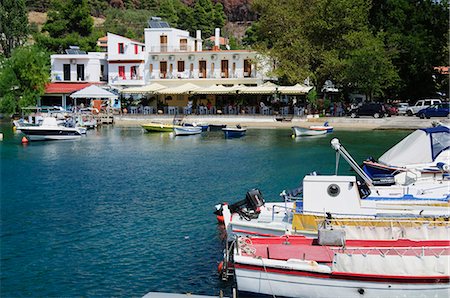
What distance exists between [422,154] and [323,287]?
1277 centimetres

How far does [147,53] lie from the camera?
76188 mm

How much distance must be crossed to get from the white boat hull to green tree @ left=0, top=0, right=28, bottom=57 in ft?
281

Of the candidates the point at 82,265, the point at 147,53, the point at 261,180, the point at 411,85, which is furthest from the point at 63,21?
the point at 82,265

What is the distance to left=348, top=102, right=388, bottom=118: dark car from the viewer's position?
62156mm

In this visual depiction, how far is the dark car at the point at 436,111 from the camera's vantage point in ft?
193

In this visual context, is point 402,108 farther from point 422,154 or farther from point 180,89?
point 422,154

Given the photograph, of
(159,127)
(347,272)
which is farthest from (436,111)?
(347,272)

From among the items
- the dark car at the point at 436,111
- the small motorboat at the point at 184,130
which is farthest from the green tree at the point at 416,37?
the small motorboat at the point at 184,130

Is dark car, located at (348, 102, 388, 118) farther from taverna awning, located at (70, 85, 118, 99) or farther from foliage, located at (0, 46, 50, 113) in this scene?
foliage, located at (0, 46, 50, 113)

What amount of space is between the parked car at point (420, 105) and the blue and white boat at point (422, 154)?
40.2 metres

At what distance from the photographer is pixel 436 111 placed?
195 ft

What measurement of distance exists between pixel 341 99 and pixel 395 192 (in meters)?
53.7

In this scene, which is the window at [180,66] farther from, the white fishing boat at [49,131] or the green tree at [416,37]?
the white fishing boat at [49,131]

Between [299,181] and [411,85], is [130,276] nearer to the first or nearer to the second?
[299,181]
